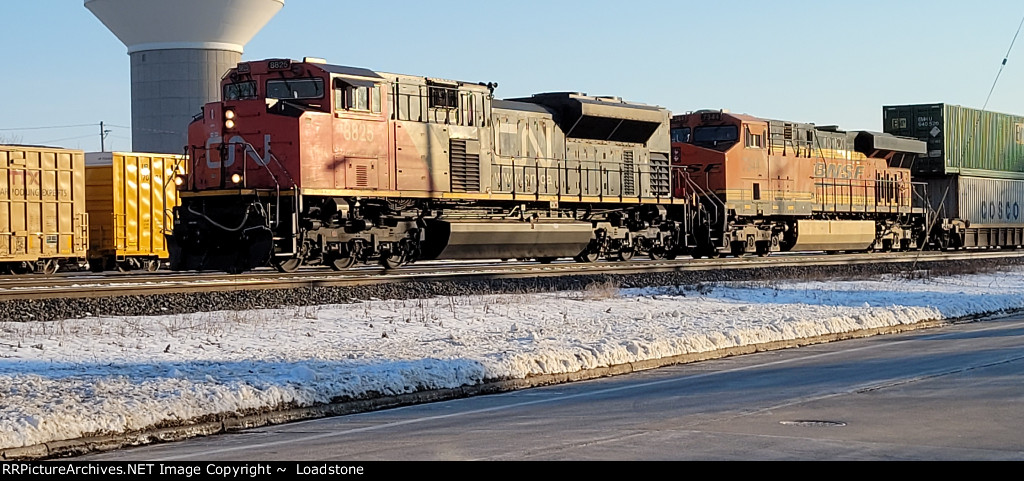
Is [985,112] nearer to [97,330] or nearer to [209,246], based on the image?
[209,246]

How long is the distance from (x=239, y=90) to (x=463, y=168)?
4.61m

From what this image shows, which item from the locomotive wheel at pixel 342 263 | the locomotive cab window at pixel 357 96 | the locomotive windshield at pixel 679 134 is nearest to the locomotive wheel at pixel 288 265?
the locomotive wheel at pixel 342 263

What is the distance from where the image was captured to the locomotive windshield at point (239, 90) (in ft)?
71.4

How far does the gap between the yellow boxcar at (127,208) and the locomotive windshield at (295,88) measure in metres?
8.03

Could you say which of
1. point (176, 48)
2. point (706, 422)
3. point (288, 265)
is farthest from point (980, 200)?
point (176, 48)

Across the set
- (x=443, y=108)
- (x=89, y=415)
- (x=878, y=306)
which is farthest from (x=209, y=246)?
(x=89, y=415)

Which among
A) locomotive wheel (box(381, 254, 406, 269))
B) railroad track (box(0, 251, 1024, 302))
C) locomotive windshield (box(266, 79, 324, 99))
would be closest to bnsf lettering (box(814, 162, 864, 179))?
railroad track (box(0, 251, 1024, 302))

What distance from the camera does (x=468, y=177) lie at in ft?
78.9

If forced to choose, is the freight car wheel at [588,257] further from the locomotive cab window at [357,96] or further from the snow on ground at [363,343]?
the snow on ground at [363,343]

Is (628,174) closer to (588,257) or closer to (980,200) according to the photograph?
(588,257)

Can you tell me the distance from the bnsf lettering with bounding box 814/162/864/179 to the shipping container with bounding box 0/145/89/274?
19.2 m

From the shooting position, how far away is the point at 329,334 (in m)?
13.2

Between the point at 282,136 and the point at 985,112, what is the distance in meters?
27.1

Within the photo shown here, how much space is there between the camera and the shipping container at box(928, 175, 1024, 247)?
3847 centimetres
